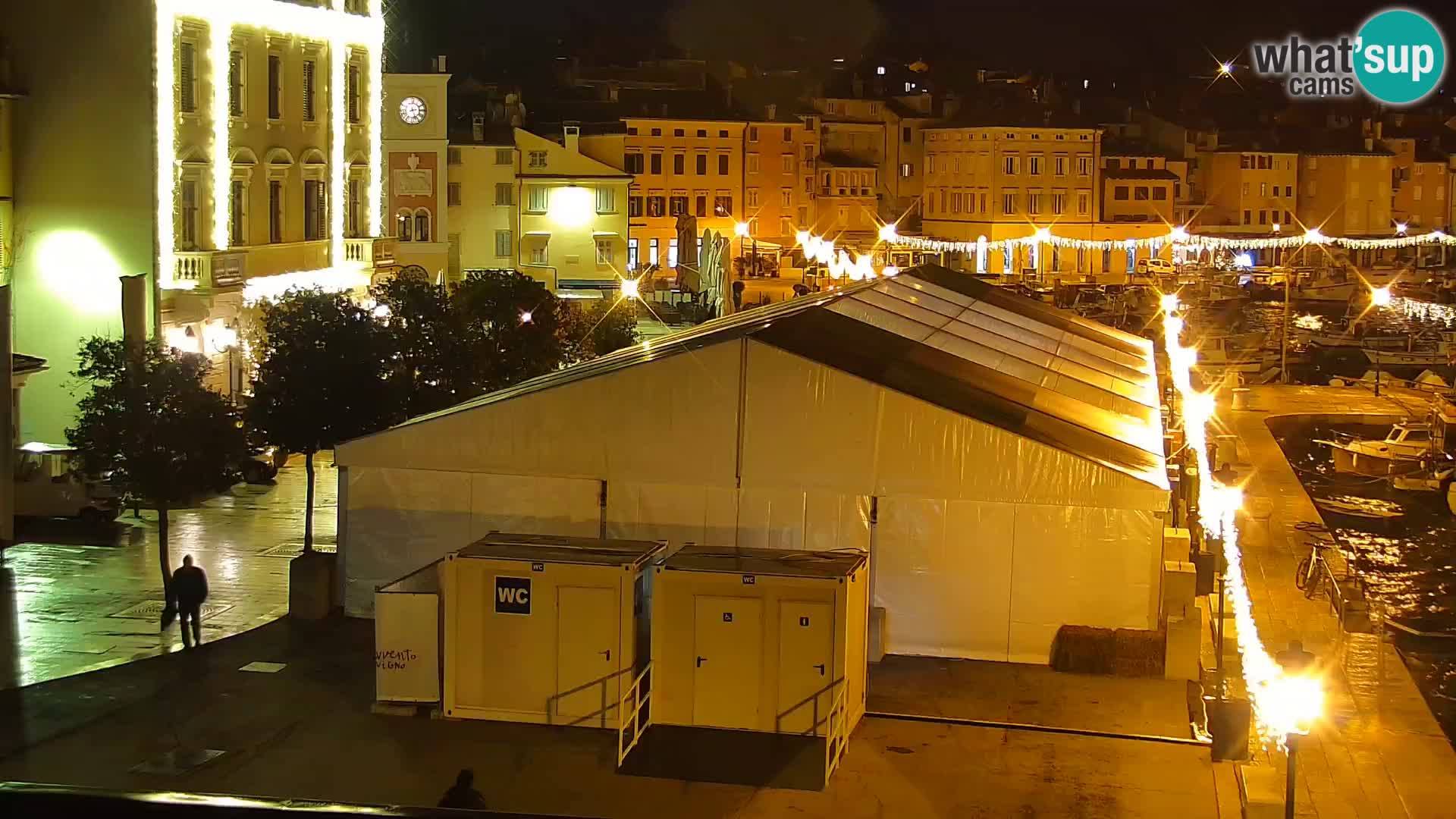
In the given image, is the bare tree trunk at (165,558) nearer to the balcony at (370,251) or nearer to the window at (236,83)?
the window at (236,83)

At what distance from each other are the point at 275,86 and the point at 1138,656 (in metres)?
23.7

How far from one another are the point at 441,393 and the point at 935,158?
67.8 metres

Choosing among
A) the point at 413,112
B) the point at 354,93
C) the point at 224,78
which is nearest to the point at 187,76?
the point at 224,78

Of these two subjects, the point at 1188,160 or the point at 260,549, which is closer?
the point at 260,549

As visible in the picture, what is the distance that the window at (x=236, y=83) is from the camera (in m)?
31.7

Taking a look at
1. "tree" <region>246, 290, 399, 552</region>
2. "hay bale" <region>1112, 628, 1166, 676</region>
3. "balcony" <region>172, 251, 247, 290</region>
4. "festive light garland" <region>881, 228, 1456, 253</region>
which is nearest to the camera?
"hay bale" <region>1112, 628, 1166, 676</region>

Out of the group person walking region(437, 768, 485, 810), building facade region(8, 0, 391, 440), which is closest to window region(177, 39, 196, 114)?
building facade region(8, 0, 391, 440)

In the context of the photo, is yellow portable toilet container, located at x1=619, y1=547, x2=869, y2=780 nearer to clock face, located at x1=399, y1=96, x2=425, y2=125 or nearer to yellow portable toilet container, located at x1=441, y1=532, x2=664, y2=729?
yellow portable toilet container, located at x1=441, y1=532, x2=664, y2=729

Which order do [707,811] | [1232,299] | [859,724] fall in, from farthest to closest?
1. [1232,299]
2. [859,724]
3. [707,811]

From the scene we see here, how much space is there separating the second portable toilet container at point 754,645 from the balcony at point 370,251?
25743 mm

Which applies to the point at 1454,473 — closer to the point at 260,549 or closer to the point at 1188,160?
the point at 260,549

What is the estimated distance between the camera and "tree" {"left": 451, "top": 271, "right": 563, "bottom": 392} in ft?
81.3

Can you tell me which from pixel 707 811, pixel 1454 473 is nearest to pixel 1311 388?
pixel 1454 473

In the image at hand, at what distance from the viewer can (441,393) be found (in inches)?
871
